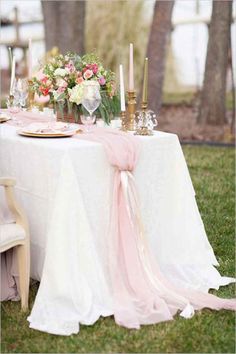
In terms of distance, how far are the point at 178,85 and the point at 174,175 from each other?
8.08 m

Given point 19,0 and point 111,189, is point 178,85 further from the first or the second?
point 111,189

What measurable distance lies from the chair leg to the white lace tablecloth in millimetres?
118

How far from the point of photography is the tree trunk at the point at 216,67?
8.30m

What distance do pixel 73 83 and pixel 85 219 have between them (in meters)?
0.94

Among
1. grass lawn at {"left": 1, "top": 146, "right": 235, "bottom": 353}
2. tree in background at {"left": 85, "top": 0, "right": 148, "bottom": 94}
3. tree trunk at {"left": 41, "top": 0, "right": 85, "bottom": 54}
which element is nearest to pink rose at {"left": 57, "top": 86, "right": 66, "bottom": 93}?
grass lawn at {"left": 1, "top": 146, "right": 235, "bottom": 353}

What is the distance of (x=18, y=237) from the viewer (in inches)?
130

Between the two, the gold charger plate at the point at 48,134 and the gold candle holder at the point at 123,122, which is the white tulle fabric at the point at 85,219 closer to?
the gold charger plate at the point at 48,134

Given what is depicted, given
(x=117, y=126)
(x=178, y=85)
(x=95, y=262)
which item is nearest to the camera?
(x=95, y=262)

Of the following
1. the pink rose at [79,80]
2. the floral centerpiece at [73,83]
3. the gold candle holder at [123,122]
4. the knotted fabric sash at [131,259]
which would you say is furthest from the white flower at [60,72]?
the knotted fabric sash at [131,259]

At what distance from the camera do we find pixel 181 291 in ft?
11.7

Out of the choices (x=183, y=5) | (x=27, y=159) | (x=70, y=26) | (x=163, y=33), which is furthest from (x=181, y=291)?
(x=183, y=5)

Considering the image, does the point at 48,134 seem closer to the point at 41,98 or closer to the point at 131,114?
the point at 131,114

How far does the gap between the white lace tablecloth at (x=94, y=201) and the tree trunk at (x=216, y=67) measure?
4.76 meters

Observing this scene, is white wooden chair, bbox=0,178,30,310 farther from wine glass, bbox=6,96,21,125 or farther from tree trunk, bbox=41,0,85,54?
tree trunk, bbox=41,0,85,54
